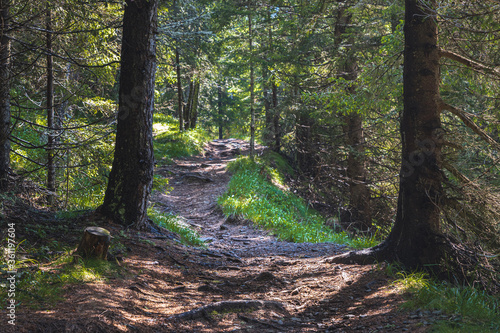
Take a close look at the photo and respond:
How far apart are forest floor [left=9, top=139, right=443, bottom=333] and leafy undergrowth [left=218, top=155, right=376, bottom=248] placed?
72.4 inches

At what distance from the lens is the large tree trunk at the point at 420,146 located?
15.8 feet

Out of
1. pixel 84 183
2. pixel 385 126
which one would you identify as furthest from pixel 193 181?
pixel 385 126

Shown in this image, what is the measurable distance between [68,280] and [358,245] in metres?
5.79

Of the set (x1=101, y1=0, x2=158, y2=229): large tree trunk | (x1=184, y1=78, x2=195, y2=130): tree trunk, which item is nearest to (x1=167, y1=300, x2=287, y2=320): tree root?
(x1=101, y1=0, x2=158, y2=229): large tree trunk

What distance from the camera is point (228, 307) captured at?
412 cm

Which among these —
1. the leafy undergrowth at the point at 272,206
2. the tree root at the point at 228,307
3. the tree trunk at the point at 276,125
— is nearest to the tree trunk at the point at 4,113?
the tree root at the point at 228,307

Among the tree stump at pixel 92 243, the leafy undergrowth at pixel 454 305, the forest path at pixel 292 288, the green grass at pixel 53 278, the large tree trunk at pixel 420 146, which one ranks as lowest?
the forest path at pixel 292 288

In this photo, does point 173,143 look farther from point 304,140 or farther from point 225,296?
point 225,296

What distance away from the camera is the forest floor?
3.40 m

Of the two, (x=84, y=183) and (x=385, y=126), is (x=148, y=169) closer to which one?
(x=84, y=183)

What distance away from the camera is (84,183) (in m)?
9.13

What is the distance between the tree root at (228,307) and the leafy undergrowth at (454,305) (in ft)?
5.21

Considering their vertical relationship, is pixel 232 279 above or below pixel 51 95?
below

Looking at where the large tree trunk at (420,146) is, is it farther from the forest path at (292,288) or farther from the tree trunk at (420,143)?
the forest path at (292,288)
